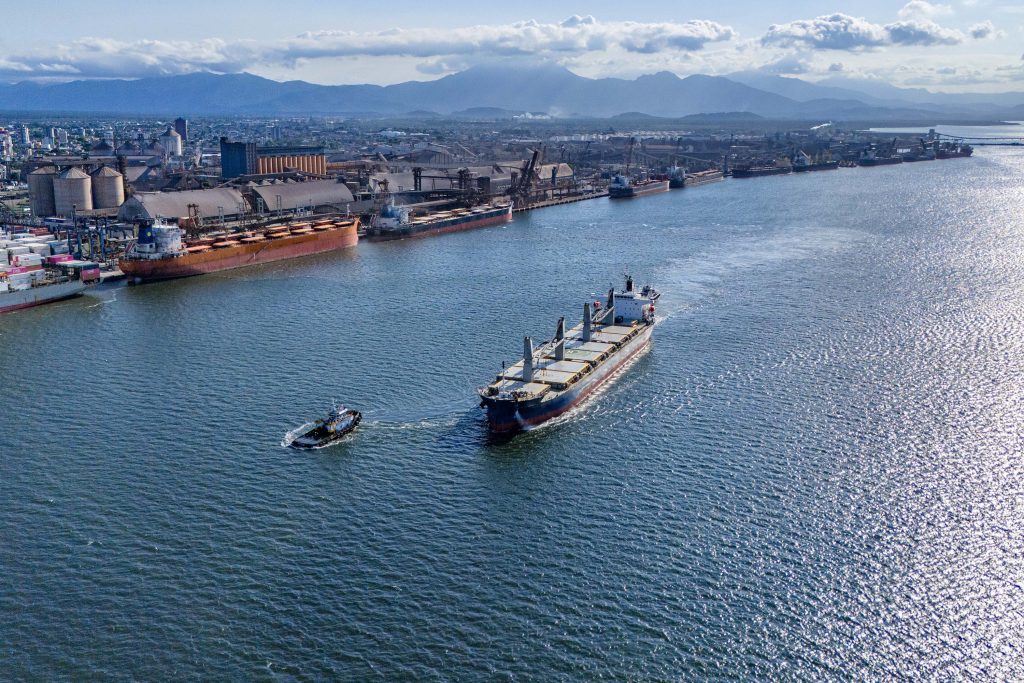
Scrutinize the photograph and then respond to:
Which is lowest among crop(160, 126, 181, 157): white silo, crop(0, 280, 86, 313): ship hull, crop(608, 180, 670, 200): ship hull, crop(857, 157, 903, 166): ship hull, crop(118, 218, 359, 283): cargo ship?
crop(0, 280, 86, 313): ship hull

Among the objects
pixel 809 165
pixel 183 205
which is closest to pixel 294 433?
pixel 183 205

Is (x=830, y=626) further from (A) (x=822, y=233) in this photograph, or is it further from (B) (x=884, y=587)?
(A) (x=822, y=233)

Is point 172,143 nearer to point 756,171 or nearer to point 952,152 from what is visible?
point 756,171

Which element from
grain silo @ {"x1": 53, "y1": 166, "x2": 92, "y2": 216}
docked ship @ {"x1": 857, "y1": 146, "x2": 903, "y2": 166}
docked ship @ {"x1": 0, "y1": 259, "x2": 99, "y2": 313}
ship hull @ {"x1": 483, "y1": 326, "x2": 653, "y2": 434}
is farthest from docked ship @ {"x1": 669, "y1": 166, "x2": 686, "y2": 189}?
ship hull @ {"x1": 483, "y1": 326, "x2": 653, "y2": 434}

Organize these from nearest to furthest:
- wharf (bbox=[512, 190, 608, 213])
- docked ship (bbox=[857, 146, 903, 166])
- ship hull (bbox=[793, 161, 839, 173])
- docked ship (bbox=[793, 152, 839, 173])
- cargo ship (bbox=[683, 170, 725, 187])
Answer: wharf (bbox=[512, 190, 608, 213]) < cargo ship (bbox=[683, 170, 725, 187]) < ship hull (bbox=[793, 161, 839, 173]) < docked ship (bbox=[793, 152, 839, 173]) < docked ship (bbox=[857, 146, 903, 166])

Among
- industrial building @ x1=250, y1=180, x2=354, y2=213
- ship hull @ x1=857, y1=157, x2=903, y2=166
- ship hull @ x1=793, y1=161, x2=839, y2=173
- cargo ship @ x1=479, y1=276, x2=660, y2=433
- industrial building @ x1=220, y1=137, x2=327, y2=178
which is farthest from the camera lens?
ship hull @ x1=857, y1=157, x2=903, y2=166

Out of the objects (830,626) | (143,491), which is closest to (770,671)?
(830,626)

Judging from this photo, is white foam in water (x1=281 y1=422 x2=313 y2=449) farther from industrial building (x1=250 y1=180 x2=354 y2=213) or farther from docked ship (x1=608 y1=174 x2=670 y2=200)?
docked ship (x1=608 y1=174 x2=670 y2=200)
